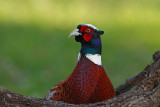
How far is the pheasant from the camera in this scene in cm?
381

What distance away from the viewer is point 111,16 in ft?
35.1

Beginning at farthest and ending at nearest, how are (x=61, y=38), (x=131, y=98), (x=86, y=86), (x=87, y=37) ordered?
(x=61, y=38)
(x=87, y=37)
(x=86, y=86)
(x=131, y=98)

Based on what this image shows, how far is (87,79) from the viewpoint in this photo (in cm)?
384

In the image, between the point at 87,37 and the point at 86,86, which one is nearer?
the point at 86,86

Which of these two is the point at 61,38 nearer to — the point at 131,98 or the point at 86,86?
the point at 86,86

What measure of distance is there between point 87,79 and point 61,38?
543 cm

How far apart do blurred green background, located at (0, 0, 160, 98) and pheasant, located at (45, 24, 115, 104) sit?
3566 mm

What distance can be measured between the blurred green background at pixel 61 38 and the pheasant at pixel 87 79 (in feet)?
11.7

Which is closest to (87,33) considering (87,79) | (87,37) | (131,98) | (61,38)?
(87,37)

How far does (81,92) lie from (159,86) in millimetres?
823

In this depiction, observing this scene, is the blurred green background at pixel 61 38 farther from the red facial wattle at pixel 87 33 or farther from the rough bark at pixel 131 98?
the rough bark at pixel 131 98

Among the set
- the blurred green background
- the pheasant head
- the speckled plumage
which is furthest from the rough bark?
the blurred green background

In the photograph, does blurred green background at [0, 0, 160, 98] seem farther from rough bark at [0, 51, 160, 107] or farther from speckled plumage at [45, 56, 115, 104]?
rough bark at [0, 51, 160, 107]

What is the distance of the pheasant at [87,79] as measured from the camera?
12.5ft
